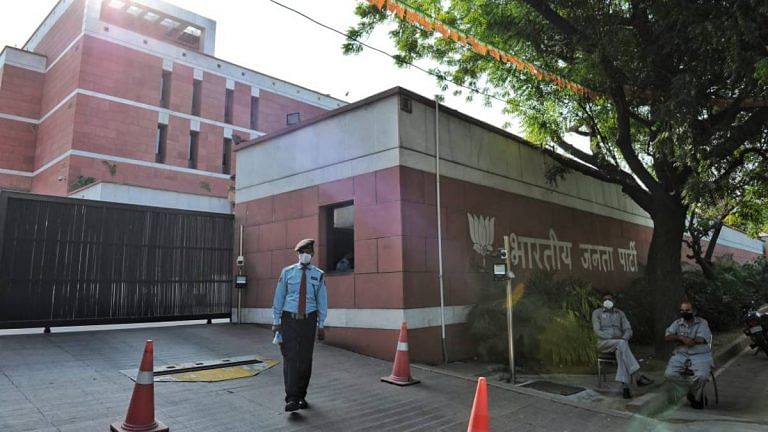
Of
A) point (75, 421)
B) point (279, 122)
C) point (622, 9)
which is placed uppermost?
point (279, 122)

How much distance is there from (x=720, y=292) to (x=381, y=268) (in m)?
12.9

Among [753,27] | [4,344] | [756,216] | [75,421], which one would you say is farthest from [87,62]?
[756,216]

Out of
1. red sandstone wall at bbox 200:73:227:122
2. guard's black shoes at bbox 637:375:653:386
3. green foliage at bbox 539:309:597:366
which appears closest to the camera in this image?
guard's black shoes at bbox 637:375:653:386

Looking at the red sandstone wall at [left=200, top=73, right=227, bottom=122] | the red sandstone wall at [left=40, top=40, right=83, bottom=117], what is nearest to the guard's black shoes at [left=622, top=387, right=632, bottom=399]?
the red sandstone wall at [left=40, top=40, right=83, bottom=117]

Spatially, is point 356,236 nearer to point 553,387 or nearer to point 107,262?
point 553,387

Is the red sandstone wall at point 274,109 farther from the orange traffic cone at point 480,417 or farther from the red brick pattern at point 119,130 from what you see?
the orange traffic cone at point 480,417

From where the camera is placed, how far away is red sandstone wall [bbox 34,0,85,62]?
94.6 feet

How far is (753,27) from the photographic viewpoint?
664 cm

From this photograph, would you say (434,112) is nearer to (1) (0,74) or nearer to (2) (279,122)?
(2) (279,122)

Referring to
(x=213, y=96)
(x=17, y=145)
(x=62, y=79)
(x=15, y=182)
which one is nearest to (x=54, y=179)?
(x=15, y=182)

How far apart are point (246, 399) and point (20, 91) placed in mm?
35047

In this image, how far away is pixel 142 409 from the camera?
4395mm

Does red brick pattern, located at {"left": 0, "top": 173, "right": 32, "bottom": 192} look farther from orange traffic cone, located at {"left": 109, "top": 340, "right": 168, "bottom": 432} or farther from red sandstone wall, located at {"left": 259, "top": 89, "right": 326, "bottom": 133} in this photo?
orange traffic cone, located at {"left": 109, "top": 340, "right": 168, "bottom": 432}

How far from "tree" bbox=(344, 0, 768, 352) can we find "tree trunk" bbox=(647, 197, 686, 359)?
2cm
